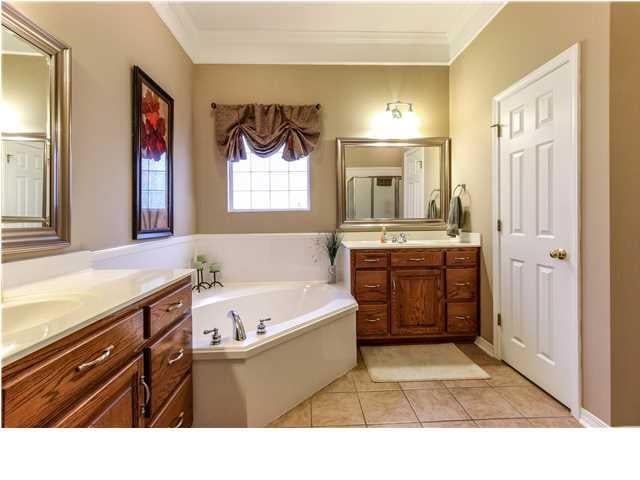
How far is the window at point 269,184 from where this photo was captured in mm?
3438

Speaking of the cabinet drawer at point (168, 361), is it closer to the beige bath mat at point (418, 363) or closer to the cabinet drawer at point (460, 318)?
the beige bath mat at point (418, 363)

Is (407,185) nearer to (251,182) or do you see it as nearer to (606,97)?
(251,182)

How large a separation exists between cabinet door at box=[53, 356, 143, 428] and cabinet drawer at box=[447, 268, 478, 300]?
2.50 meters

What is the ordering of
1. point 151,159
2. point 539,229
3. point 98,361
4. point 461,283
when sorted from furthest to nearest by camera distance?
1. point 461,283
2. point 151,159
3. point 539,229
4. point 98,361

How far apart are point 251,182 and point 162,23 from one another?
148cm

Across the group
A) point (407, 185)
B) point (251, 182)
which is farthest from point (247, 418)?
point (407, 185)

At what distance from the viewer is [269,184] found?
3.47 metres

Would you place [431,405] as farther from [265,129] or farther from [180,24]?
[180,24]

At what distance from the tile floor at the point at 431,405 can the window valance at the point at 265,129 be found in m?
2.19

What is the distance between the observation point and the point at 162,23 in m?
2.56

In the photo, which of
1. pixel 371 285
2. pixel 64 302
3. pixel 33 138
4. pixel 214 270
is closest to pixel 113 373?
pixel 64 302

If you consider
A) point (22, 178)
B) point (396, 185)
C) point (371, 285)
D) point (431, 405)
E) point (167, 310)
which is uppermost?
point (396, 185)

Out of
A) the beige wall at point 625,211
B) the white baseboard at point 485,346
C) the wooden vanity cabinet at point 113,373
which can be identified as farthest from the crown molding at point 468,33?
the wooden vanity cabinet at point 113,373

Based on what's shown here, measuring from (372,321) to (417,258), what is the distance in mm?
670
